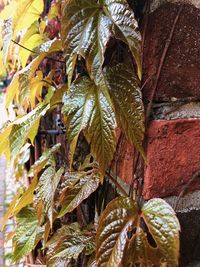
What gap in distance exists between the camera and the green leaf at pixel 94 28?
47cm

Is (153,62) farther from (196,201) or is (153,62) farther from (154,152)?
(196,201)

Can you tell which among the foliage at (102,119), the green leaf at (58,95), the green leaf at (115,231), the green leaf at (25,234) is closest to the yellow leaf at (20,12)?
the foliage at (102,119)

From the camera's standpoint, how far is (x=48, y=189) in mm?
706

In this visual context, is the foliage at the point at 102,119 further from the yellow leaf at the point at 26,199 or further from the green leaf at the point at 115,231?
the yellow leaf at the point at 26,199

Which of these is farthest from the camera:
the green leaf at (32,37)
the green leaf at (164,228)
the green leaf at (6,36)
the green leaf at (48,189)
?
the green leaf at (32,37)

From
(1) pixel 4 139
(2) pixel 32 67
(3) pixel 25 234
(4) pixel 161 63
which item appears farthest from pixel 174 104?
(3) pixel 25 234

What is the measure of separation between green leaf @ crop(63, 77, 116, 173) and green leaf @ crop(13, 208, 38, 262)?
1.45 feet

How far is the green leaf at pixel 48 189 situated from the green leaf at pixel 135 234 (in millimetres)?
212

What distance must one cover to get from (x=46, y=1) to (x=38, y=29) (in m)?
0.25

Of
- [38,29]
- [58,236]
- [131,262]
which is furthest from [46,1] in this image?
[131,262]

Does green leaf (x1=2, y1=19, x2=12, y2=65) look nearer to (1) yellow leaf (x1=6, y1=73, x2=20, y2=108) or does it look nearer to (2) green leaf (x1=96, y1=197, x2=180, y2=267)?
(1) yellow leaf (x1=6, y1=73, x2=20, y2=108)

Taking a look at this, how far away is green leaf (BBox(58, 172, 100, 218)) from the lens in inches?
23.6

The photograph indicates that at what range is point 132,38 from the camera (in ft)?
1.50

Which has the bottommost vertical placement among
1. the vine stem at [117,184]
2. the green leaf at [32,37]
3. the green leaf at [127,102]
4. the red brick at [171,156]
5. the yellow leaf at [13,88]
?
the vine stem at [117,184]
